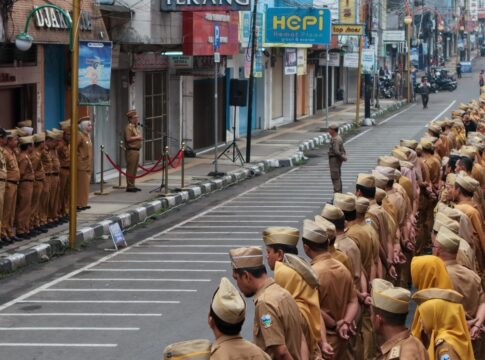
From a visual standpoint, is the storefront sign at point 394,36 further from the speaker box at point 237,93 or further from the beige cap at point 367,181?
the beige cap at point 367,181

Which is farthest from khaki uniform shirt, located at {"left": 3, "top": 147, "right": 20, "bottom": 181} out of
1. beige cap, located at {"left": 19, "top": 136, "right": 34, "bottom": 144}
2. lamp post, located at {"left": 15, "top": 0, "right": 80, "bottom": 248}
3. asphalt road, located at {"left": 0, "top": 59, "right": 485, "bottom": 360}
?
asphalt road, located at {"left": 0, "top": 59, "right": 485, "bottom": 360}

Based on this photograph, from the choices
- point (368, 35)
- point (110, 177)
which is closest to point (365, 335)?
point (110, 177)

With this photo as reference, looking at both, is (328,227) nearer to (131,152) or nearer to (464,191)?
(464,191)

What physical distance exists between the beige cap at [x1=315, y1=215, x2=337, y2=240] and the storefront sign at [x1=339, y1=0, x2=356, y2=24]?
43.9 meters

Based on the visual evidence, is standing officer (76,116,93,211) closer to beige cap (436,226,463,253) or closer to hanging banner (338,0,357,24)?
beige cap (436,226,463,253)

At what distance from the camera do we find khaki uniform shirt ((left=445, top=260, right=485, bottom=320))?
362 inches

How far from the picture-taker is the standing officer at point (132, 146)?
78.7 feet

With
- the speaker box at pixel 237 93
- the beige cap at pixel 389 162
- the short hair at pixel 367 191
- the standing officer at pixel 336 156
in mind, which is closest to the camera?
the short hair at pixel 367 191

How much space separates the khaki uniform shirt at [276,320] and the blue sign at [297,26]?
107ft

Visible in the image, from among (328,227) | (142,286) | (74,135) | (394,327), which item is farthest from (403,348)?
(74,135)

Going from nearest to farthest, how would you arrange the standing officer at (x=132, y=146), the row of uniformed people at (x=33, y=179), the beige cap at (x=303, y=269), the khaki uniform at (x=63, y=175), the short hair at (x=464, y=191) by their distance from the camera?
the beige cap at (x=303, y=269) < the short hair at (x=464, y=191) < the row of uniformed people at (x=33, y=179) < the khaki uniform at (x=63, y=175) < the standing officer at (x=132, y=146)

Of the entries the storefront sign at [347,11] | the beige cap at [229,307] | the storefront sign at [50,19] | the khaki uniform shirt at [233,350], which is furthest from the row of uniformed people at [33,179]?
the storefront sign at [347,11]

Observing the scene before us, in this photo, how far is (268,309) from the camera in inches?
290

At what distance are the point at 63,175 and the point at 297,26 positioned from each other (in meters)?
21.4
